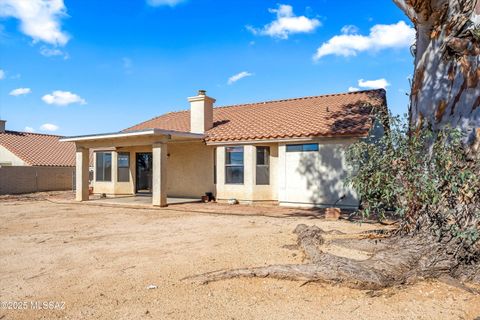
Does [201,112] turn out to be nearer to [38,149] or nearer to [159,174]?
[159,174]

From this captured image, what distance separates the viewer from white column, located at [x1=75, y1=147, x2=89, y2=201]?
17344 mm

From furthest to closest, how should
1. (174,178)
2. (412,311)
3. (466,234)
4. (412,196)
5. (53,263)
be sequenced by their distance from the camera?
(174,178) < (53,263) < (412,196) < (466,234) < (412,311)

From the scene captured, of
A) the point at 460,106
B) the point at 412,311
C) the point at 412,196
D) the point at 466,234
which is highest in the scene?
the point at 460,106

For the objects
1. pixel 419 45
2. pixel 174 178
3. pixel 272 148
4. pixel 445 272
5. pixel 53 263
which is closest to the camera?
pixel 445 272

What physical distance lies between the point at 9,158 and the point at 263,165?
20493mm

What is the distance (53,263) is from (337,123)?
11359 mm

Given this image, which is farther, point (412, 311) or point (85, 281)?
point (85, 281)

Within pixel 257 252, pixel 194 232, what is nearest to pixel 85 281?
pixel 257 252

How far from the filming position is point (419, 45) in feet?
22.1

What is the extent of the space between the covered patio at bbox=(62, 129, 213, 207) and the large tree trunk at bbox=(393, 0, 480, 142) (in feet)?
33.2

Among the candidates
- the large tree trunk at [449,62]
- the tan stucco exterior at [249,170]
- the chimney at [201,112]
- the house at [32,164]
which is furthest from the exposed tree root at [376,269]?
the house at [32,164]

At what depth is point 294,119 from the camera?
54.2 feet

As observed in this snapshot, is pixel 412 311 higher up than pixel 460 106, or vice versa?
pixel 460 106

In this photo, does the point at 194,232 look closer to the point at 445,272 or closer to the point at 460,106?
the point at 445,272
